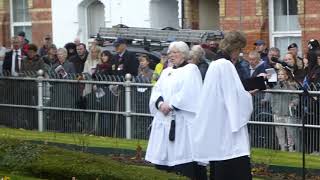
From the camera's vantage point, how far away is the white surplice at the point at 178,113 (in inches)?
505

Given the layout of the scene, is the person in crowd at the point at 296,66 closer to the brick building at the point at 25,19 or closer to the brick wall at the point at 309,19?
the brick wall at the point at 309,19

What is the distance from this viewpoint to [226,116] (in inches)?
446

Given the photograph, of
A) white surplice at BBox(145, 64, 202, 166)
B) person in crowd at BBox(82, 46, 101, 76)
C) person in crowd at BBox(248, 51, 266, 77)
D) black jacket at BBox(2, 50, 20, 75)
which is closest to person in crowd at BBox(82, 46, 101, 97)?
person in crowd at BBox(82, 46, 101, 76)

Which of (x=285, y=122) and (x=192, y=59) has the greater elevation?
(x=192, y=59)

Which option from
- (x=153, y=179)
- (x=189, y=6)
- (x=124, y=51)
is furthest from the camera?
(x=189, y=6)

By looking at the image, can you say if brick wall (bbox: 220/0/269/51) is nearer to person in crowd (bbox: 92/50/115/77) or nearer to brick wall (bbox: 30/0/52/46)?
brick wall (bbox: 30/0/52/46)

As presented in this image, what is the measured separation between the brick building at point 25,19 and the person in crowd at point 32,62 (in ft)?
36.7

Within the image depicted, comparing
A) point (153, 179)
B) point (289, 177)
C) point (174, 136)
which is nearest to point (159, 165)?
point (174, 136)

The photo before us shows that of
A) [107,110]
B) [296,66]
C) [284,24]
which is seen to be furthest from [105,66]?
[284,24]

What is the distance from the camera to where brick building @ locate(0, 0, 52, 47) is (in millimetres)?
33531

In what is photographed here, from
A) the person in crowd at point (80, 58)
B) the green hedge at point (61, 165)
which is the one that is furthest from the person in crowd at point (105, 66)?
the green hedge at point (61, 165)

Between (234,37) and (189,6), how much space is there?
1841cm

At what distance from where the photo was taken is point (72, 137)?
61.6ft

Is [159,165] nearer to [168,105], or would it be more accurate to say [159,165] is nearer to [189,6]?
[168,105]
